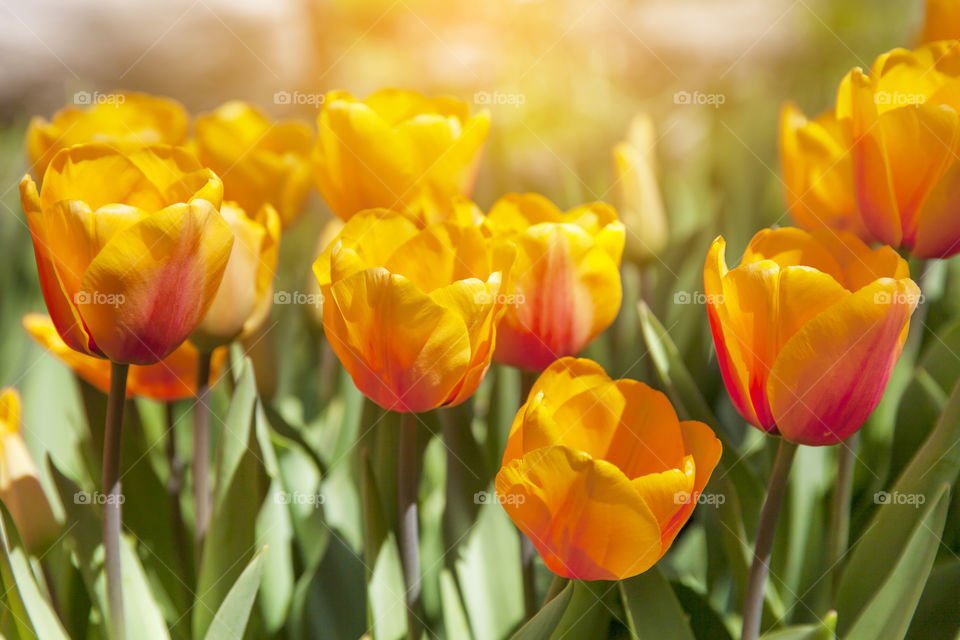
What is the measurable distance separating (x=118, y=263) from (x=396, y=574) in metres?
0.29

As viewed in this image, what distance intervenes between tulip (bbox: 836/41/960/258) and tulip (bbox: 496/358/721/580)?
0.82ft

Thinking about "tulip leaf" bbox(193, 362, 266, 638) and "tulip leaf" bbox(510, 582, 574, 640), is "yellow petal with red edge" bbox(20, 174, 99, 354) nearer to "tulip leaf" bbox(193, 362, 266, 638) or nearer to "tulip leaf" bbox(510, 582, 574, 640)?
"tulip leaf" bbox(193, 362, 266, 638)

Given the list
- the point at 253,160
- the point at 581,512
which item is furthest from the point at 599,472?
the point at 253,160

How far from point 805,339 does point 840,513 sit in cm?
25

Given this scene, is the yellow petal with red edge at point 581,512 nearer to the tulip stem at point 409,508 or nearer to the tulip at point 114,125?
the tulip stem at point 409,508

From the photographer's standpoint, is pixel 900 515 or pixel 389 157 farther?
pixel 389 157

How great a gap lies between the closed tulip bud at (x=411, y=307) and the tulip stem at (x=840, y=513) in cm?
30

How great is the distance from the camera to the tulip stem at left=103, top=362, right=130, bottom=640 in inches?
20.0

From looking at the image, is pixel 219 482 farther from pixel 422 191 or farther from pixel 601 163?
pixel 601 163

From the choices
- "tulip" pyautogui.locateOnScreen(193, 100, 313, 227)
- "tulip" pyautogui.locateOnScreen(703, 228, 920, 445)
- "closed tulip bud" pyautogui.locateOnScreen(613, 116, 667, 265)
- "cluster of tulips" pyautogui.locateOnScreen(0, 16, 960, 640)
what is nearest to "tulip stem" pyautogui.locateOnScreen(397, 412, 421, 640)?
"cluster of tulips" pyautogui.locateOnScreen(0, 16, 960, 640)

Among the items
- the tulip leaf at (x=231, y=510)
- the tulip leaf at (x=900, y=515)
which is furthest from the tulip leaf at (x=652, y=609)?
the tulip leaf at (x=231, y=510)

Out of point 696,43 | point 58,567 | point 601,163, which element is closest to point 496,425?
point 58,567

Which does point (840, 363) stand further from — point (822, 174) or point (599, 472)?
point (822, 174)

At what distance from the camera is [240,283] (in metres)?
0.61
